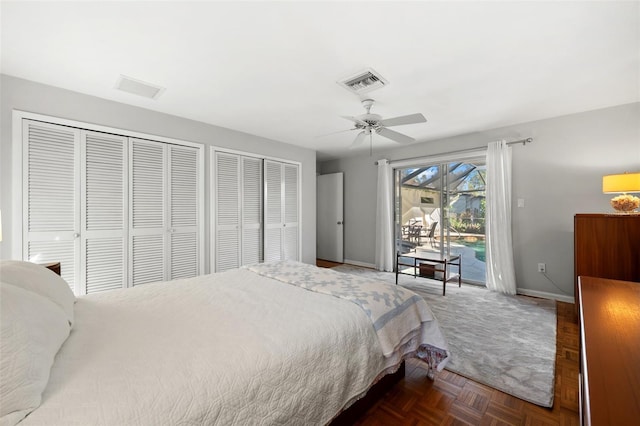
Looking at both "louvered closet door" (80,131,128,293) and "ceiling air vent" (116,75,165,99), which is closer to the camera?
"ceiling air vent" (116,75,165,99)

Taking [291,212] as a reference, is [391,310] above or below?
below

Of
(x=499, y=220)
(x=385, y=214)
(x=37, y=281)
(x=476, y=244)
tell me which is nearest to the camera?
(x=37, y=281)

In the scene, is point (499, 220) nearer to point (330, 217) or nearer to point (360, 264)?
point (360, 264)

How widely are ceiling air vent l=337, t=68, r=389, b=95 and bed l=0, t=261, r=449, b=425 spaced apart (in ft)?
5.86

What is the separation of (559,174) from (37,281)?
512cm

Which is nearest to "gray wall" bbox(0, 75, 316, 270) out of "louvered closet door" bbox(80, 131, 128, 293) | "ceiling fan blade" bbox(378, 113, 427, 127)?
"louvered closet door" bbox(80, 131, 128, 293)

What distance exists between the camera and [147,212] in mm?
3227

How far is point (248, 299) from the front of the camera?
1756 millimetres

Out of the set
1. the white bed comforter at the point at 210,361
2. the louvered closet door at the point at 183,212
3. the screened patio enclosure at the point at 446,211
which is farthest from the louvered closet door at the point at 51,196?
the screened patio enclosure at the point at 446,211

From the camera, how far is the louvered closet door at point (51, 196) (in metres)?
2.54

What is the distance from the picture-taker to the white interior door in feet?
19.9

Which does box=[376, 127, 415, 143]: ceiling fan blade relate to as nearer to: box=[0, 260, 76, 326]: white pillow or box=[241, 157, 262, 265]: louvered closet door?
box=[241, 157, 262, 265]: louvered closet door

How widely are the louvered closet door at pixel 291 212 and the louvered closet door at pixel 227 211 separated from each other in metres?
0.91

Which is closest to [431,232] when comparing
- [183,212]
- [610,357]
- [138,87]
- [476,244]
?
[476,244]
